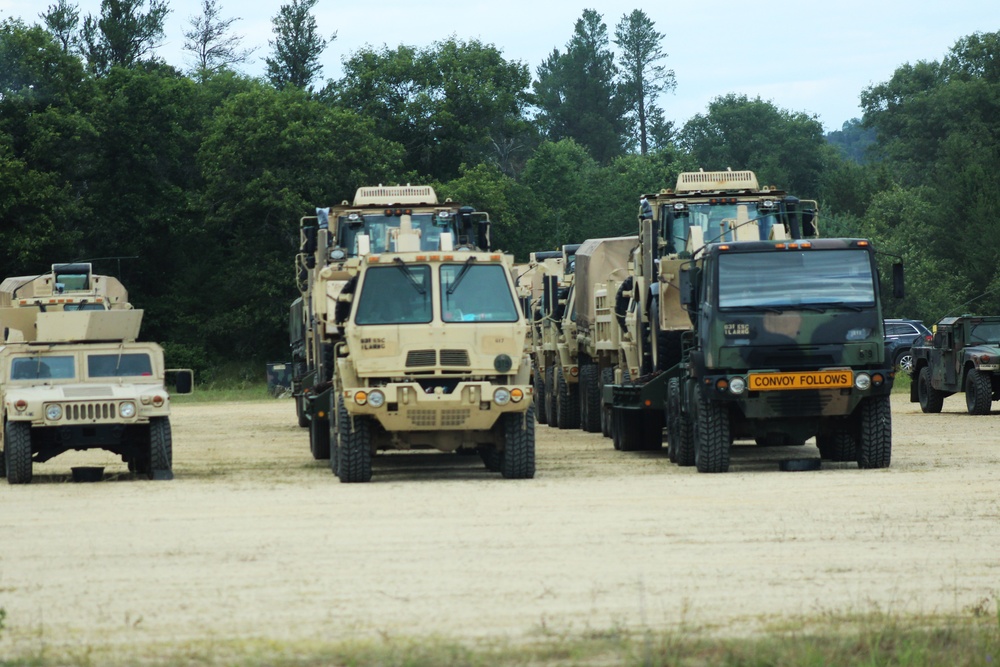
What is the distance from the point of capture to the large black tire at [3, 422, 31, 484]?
18.2 meters

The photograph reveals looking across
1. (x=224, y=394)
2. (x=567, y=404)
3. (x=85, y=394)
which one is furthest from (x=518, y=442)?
(x=224, y=394)

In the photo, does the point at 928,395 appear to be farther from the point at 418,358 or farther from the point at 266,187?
the point at 266,187

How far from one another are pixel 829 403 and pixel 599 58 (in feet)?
327

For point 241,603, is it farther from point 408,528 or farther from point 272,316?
point 272,316

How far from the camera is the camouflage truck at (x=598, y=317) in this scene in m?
25.4

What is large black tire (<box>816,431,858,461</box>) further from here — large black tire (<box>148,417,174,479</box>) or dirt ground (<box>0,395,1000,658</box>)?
large black tire (<box>148,417,174,479</box>)

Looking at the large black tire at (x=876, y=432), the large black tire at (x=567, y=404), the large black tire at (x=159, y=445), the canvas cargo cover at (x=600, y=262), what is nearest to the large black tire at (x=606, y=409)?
the canvas cargo cover at (x=600, y=262)

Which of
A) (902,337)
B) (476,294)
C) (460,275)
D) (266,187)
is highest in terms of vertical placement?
(266,187)

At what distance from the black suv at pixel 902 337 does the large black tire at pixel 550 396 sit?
13.9 m

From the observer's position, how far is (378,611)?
9344mm

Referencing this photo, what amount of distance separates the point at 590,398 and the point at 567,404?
2063mm

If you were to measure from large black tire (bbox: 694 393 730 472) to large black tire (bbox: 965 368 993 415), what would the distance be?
45.1 feet

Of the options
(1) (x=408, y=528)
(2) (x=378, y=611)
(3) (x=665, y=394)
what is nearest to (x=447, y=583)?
(2) (x=378, y=611)

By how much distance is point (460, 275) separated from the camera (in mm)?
17953
